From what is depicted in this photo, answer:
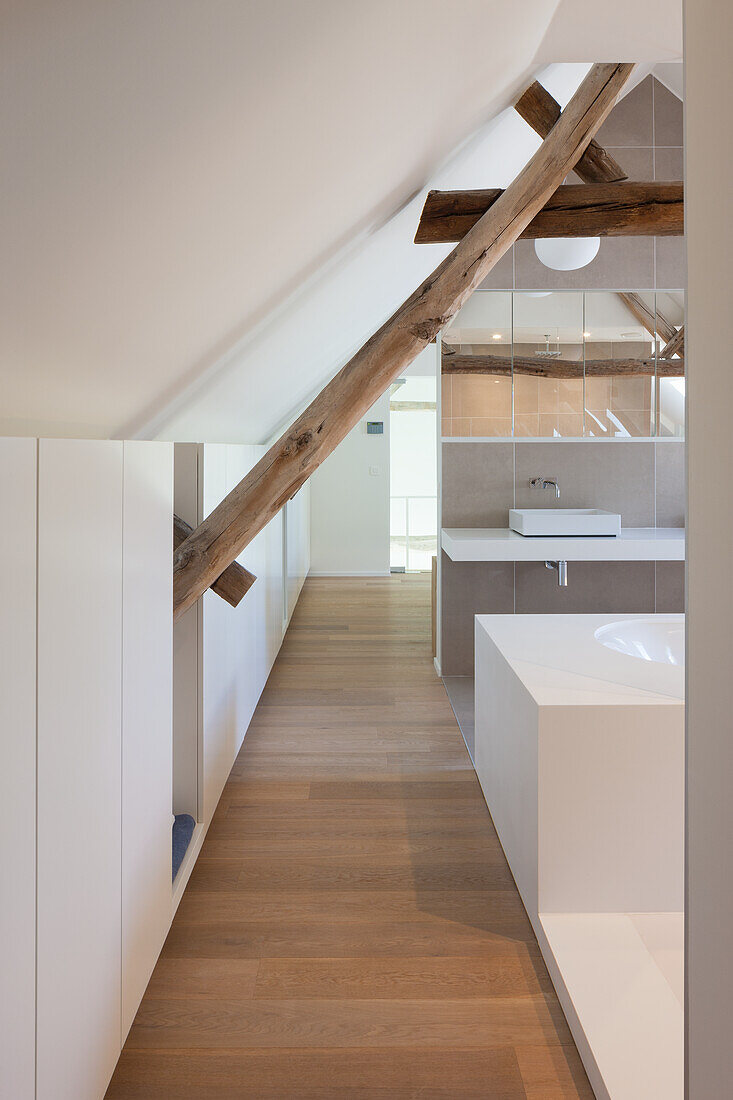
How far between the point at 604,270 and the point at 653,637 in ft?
7.31

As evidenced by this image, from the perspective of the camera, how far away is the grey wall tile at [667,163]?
4.05 metres

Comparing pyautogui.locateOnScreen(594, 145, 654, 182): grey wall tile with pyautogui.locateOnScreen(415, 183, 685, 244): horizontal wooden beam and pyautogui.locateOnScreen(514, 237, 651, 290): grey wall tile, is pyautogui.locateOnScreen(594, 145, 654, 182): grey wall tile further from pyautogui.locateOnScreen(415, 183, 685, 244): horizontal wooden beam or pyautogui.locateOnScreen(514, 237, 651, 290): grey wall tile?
pyautogui.locateOnScreen(415, 183, 685, 244): horizontal wooden beam

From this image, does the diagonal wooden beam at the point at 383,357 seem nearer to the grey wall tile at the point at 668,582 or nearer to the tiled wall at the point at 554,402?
the tiled wall at the point at 554,402

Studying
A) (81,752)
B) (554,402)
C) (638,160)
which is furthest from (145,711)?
(638,160)

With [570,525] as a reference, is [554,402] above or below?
above

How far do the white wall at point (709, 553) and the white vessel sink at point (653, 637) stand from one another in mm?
2010

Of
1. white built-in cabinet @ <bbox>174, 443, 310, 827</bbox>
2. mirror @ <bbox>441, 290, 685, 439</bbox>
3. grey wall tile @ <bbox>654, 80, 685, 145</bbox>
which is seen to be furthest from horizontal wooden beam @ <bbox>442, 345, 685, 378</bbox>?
white built-in cabinet @ <bbox>174, 443, 310, 827</bbox>

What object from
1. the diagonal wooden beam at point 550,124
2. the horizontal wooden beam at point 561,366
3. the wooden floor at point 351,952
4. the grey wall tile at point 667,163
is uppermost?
the grey wall tile at point 667,163

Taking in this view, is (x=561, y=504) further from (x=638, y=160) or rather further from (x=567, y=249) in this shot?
(x=638, y=160)

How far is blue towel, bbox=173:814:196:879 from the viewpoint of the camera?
2.07 meters

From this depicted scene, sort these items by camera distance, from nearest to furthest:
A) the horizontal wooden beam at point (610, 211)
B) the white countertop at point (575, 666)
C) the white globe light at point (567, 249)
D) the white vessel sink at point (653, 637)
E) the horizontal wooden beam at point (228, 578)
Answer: the white countertop at point (575, 666) < the horizontal wooden beam at point (228, 578) < the horizontal wooden beam at point (610, 211) < the white vessel sink at point (653, 637) < the white globe light at point (567, 249)

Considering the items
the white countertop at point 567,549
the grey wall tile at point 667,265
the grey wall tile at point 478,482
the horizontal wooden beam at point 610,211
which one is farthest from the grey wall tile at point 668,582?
the horizontal wooden beam at point 610,211

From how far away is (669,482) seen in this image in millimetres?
4242

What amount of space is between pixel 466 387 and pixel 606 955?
305 centimetres
